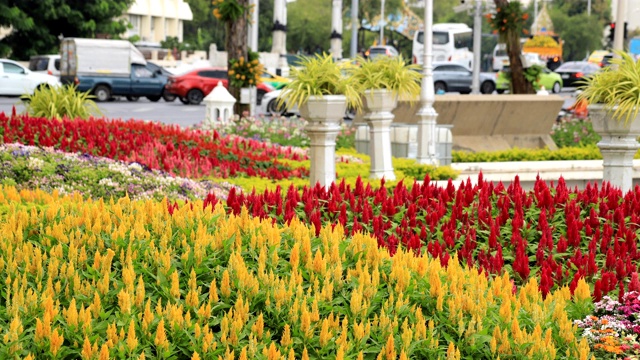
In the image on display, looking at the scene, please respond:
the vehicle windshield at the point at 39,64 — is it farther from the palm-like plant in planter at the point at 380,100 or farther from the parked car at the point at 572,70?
the palm-like plant in planter at the point at 380,100

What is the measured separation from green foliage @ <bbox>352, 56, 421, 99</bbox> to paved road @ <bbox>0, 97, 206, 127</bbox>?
673 inches

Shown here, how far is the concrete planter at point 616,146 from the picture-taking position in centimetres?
1020

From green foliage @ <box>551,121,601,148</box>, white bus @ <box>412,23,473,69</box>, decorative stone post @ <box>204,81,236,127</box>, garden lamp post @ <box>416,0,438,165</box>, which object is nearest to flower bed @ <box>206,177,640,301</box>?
garden lamp post @ <box>416,0,438,165</box>

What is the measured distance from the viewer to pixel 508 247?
698 cm

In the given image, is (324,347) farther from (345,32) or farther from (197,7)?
(345,32)

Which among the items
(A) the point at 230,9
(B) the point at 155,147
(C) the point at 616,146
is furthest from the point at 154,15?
(C) the point at 616,146

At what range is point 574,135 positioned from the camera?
21016 millimetres

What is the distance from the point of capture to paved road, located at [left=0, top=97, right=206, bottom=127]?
3190 cm

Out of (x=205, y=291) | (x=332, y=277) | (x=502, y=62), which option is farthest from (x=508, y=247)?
(x=502, y=62)

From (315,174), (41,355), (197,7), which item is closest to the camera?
(41,355)

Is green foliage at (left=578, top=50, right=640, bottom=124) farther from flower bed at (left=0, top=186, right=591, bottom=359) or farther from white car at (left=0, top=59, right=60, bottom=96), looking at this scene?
white car at (left=0, top=59, right=60, bottom=96)

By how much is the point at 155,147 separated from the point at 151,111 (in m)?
23.3

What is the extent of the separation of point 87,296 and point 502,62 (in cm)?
6563

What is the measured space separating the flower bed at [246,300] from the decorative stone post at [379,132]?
6773mm
